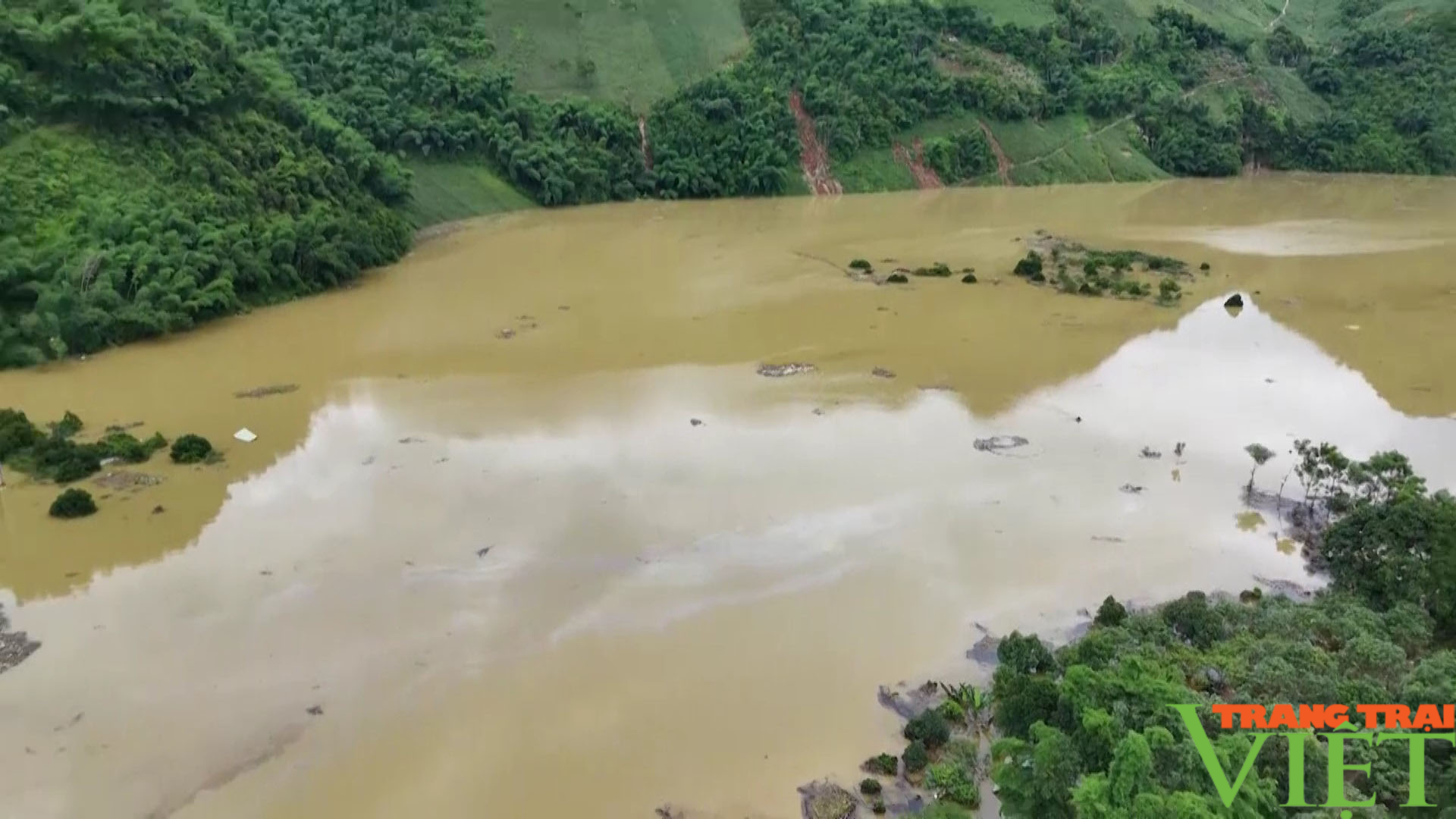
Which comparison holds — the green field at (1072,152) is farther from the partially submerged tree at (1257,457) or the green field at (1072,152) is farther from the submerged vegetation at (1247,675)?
the submerged vegetation at (1247,675)

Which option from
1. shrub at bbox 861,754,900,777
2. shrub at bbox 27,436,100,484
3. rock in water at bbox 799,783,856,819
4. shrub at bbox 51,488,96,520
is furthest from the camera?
shrub at bbox 27,436,100,484

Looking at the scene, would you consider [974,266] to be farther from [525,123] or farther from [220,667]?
[220,667]

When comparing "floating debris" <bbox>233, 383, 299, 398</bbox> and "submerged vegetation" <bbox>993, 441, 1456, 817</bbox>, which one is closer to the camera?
"submerged vegetation" <bbox>993, 441, 1456, 817</bbox>

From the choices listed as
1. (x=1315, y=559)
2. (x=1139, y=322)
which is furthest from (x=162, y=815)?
(x=1139, y=322)

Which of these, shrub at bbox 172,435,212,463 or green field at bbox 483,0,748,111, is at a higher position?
green field at bbox 483,0,748,111

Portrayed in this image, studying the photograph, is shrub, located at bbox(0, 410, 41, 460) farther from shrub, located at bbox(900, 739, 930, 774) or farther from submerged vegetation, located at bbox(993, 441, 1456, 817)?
submerged vegetation, located at bbox(993, 441, 1456, 817)

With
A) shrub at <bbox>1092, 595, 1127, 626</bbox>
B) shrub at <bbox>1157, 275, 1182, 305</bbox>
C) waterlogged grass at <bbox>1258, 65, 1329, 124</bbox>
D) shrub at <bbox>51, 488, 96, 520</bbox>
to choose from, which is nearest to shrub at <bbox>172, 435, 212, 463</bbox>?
shrub at <bbox>51, 488, 96, 520</bbox>
